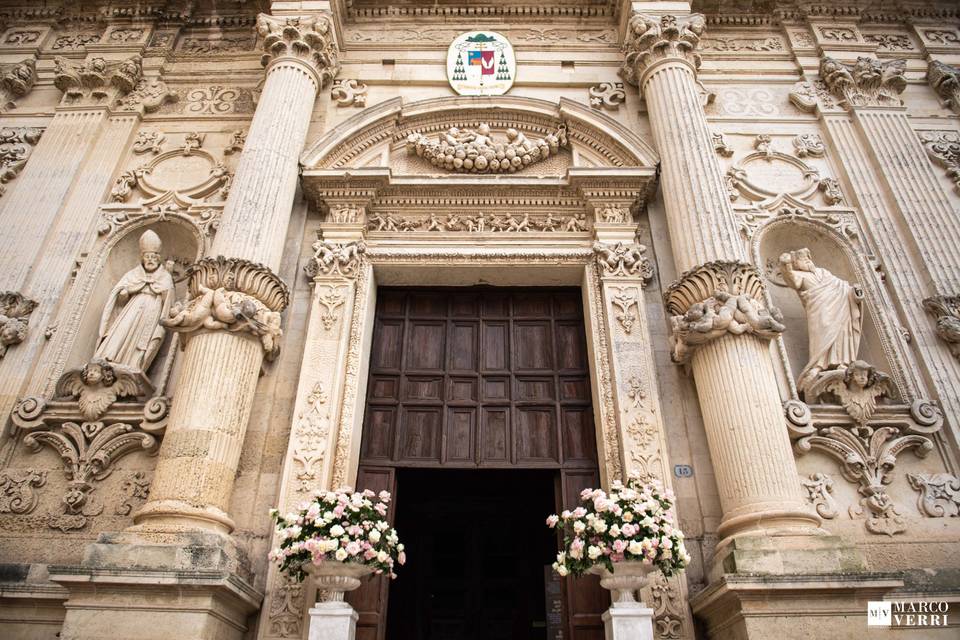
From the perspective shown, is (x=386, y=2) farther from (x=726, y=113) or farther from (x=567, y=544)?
(x=567, y=544)

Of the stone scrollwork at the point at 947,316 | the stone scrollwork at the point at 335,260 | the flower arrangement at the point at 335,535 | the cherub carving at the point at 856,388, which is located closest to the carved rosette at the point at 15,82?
the stone scrollwork at the point at 335,260

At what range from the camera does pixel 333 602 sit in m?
5.07

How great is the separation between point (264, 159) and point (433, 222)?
7.38ft

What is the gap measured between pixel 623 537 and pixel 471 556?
4.65m

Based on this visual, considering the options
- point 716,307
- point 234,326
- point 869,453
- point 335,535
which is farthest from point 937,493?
point 234,326

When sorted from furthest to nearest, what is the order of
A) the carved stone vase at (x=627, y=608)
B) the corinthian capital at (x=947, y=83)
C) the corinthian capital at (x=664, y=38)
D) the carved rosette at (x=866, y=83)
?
the corinthian capital at (x=947, y=83) → the carved rosette at (x=866, y=83) → the corinthian capital at (x=664, y=38) → the carved stone vase at (x=627, y=608)

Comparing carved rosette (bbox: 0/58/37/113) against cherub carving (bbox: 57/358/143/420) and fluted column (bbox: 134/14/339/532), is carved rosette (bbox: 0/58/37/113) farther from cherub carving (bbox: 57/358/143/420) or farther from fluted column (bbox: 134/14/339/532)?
cherub carving (bbox: 57/358/143/420)

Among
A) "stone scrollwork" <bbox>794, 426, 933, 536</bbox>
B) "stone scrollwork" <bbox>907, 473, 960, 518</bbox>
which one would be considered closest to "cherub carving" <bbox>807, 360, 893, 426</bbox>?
"stone scrollwork" <bbox>794, 426, 933, 536</bbox>

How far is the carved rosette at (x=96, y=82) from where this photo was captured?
9.48 metres

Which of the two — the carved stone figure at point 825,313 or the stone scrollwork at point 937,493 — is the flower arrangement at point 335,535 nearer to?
the carved stone figure at point 825,313

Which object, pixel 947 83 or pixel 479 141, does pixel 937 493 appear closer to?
pixel 947 83

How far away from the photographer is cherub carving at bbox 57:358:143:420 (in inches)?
278

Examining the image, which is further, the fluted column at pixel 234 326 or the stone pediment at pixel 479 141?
the stone pediment at pixel 479 141

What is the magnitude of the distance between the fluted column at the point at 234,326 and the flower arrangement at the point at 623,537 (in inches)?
128
